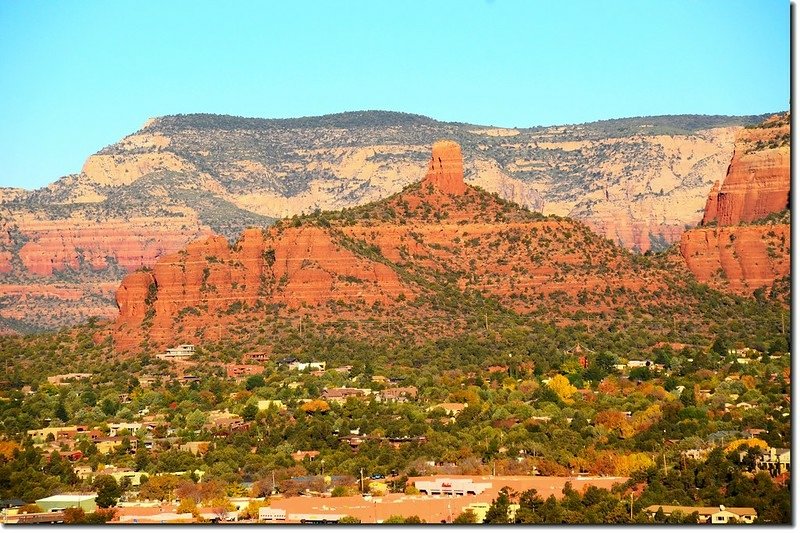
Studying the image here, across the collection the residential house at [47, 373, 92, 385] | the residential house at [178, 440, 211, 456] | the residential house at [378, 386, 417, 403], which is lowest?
the residential house at [178, 440, 211, 456]

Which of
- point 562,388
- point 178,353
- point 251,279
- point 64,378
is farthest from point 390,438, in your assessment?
point 251,279

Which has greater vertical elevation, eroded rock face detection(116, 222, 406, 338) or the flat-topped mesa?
the flat-topped mesa

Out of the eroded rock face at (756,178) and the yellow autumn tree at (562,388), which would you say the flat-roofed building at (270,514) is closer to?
the yellow autumn tree at (562,388)

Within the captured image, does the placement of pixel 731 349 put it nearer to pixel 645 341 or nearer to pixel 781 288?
pixel 645 341

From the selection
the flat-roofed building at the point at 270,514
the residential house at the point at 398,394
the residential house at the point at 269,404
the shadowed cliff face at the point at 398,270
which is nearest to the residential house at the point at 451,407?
the residential house at the point at 398,394

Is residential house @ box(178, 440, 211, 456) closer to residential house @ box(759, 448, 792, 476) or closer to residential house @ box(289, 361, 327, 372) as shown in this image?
residential house @ box(759, 448, 792, 476)

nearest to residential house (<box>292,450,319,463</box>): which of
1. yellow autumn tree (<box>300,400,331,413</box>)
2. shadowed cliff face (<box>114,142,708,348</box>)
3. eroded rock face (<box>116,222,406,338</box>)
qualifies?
yellow autumn tree (<box>300,400,331,413</box>)
